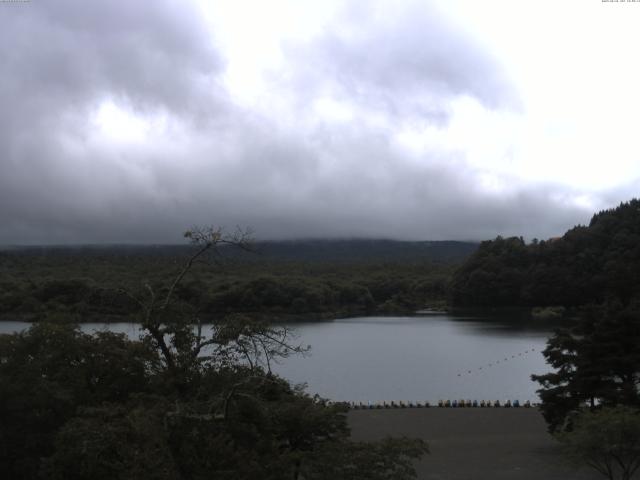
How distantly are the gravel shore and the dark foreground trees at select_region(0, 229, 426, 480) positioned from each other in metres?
7.97

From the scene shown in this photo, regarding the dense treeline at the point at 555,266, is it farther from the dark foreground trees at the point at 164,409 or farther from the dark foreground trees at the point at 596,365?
the dark foreground trees at the point at 164,409

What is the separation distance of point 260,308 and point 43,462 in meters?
77.4

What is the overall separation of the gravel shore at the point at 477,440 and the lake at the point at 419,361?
5.19 metres

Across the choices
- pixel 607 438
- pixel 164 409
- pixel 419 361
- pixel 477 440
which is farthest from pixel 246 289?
pixel 164 409

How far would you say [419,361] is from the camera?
50.7 m

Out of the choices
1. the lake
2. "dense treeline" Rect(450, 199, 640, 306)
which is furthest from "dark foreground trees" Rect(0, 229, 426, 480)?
"dense treeline" Rect(450, 199, 640, 306)

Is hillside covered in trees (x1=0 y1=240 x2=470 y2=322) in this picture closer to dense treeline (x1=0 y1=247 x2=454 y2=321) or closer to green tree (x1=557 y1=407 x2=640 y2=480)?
dense treeline (x1=0 y1=247 x2=454 y2=321)

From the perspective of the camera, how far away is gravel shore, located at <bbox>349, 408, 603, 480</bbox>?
19156 millimetres

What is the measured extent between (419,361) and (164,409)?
43.9 metres

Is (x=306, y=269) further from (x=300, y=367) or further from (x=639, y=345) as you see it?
(x=639, y=345)

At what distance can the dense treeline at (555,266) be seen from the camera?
302 ft

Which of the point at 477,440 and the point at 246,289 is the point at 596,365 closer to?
the point at 477,440

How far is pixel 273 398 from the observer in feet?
48.4

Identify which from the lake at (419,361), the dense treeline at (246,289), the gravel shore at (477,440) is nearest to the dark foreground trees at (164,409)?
the gravel shore at (477,440)
